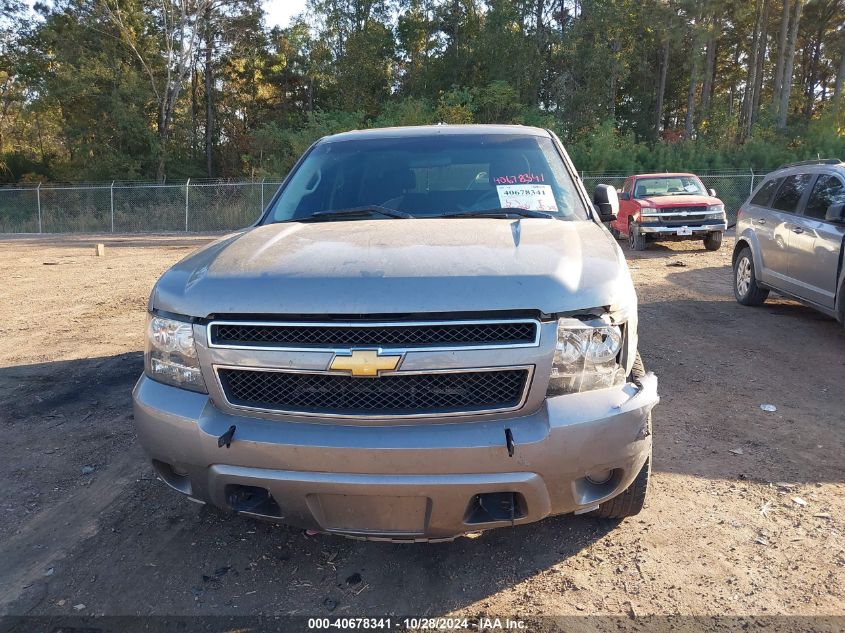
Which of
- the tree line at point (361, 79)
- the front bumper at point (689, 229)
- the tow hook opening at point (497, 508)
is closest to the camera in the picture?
the tow hook opening at point (497, 508)

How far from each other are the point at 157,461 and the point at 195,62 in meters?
43.3

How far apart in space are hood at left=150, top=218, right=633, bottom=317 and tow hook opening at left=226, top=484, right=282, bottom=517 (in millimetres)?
697

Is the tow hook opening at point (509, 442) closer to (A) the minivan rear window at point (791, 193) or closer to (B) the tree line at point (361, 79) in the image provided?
(A) the minivan rear window at point (791, 193)

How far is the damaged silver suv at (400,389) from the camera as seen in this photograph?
2326mm

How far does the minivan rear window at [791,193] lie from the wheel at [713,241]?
731 centimetres

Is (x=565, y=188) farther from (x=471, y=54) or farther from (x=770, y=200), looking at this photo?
(x=471, y=54)

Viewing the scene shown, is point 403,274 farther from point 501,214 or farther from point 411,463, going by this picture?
point 501,214

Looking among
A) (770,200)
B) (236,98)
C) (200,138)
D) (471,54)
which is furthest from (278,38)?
(770,200)

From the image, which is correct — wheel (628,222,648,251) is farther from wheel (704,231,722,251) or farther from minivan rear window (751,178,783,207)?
minivan rear window (751,178,783,207)

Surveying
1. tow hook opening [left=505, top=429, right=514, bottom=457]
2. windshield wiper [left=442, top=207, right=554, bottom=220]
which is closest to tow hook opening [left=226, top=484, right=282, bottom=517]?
tow hook opening [left=505, top=429, right=514, bottom=457]

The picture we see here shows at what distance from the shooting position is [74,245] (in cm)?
1931

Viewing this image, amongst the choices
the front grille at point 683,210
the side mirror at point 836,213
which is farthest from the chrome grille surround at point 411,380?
the front grille at point 683,210

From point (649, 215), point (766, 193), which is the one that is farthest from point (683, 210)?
point (766, 193)

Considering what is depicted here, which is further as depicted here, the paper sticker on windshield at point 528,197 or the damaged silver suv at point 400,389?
the paper sticker on windshield at point 528,197
